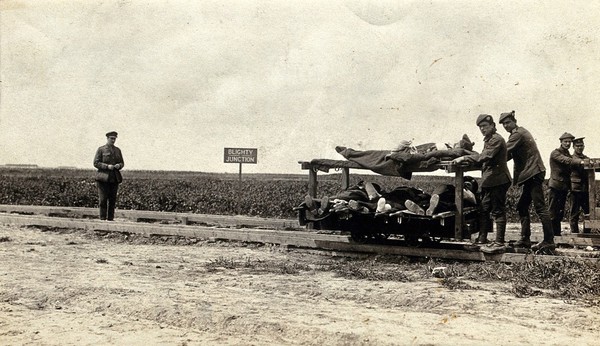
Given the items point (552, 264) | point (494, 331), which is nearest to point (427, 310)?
point (494, 331)

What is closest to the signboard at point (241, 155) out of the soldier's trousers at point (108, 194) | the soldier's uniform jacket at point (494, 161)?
the soldier's trousers at point (108, 194)

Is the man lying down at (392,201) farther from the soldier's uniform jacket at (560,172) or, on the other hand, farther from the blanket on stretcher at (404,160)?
the soldier's uniform jacket at (560,172)

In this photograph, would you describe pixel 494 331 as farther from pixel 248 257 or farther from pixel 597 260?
pixel 248 257

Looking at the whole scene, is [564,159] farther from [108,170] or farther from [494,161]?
[108,170]

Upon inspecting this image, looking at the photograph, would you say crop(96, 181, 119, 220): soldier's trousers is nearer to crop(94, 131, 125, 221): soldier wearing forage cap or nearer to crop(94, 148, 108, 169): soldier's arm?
crop(94, 131, 125, 221): soldier wearing forage cap

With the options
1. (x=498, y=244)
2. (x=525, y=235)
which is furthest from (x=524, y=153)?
(x=498, y=244)

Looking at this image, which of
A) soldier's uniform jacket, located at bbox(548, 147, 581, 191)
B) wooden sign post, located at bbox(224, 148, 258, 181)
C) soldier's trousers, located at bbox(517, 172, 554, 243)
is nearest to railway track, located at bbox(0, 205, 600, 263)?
soldier's trousers, located at bbox(517, 172, 554, 243)
